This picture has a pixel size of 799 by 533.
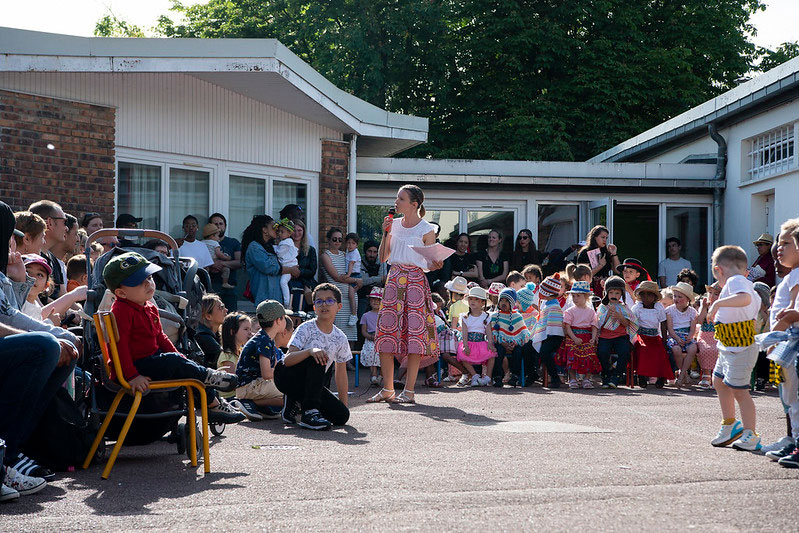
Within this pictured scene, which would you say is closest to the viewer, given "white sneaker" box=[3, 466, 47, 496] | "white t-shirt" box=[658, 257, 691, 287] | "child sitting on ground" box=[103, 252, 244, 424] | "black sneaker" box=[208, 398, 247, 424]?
"white sneaker" box=[3, 466, 47, 496]

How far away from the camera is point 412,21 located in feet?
103

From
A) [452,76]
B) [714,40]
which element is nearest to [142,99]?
[452,76]

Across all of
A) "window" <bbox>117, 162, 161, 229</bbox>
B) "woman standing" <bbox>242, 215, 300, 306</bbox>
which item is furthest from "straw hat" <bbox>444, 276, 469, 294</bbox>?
"window" <bbox>117, 162, 161, 229</bbox>

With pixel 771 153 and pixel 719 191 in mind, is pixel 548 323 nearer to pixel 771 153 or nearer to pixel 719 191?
pixel 771 153

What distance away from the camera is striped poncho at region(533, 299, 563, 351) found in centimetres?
1314

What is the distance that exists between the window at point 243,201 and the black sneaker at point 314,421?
8054mm

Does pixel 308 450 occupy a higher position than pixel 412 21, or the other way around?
pixel 412 21

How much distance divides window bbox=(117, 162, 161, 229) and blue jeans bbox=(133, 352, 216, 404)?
8.57m

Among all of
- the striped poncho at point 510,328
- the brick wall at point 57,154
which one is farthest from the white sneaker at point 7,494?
the striped poncho at point 510,328

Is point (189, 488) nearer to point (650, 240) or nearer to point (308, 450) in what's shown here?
point (308, 450)

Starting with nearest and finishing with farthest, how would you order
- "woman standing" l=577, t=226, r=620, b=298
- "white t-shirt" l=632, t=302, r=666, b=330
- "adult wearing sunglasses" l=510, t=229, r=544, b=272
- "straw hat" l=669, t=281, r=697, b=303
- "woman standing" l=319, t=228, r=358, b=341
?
1. "white t-shirt" l=632, t=302, r=666, b=330
2. "straw hat" l=669, t=281, r=697, b=303
3. "woman standing" l=577, t=226, r=620, b=298
4. "woman standing" l=319, t=228, r=358, b=341
5. "adult wearing sunglasses" l=510, t=229, r=544, b=272

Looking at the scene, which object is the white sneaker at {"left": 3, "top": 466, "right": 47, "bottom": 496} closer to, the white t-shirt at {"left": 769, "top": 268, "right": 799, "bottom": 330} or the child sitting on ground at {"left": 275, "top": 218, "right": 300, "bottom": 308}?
the white t-shirt at {"left": 769, "top": 268, "right": 799, "bottom": 330}

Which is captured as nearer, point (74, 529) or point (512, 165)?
point (74, 529)

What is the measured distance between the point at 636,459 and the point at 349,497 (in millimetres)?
2186
